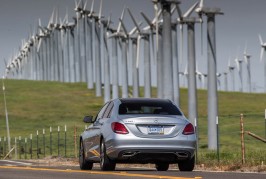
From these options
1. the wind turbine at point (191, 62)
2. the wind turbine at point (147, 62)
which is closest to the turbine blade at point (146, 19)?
the wind turbine at point (147, 62)

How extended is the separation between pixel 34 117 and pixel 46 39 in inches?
1927

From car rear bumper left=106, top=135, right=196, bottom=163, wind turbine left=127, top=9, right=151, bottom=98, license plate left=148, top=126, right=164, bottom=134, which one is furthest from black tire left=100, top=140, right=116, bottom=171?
wind turbine left=127, top=9, right=151, bottom=98

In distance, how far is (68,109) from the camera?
12012 centimetres

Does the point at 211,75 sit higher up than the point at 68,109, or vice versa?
the point at 211,75

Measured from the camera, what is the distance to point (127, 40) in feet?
321

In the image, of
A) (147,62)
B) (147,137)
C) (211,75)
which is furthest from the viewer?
(147,62)

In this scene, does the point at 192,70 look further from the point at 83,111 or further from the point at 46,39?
the point at 46,39

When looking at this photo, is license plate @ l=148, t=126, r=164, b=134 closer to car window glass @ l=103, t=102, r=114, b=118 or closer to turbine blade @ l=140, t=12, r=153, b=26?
car window glass @ l=103, t=102, r=114, b=118

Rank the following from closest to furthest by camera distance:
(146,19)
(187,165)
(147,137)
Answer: (147,137)
(187,165)
(146,19)

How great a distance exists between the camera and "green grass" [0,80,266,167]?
306 ft

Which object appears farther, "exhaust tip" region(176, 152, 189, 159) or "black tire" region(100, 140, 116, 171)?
"black tire" region(100, 140, 116, 171)

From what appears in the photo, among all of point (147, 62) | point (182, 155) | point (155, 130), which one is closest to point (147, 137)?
point (155, 130)

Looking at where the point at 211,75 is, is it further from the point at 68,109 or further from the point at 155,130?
the point at 68,109

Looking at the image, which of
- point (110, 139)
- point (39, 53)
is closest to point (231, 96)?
point (39, 53)
